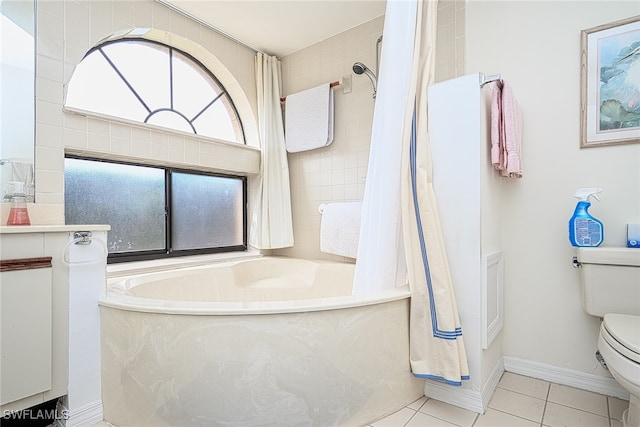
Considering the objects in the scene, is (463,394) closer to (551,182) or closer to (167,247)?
(551,182)

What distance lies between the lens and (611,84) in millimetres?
1565

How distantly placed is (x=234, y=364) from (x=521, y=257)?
1.56m

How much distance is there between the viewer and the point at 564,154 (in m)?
1.68

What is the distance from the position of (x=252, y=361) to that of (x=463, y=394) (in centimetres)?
96

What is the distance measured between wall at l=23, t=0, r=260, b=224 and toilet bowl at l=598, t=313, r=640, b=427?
94.3 inches

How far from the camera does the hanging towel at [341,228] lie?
2285 mm

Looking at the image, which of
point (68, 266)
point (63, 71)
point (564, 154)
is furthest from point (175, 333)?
point (564, 154)

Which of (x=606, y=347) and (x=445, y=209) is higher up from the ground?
(x=445, y=209)

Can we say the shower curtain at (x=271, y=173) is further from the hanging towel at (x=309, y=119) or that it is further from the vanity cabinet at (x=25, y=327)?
the vanity cabinet at (x=25, y=327)

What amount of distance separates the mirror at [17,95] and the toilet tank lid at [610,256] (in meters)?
2.57

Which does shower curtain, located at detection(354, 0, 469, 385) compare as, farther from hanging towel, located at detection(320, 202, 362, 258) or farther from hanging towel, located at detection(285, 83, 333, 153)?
hanging towel, located at detection(285, 83, 333, 153)

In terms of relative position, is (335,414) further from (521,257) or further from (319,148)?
(319,148)

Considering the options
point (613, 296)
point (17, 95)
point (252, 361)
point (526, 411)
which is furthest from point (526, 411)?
point (17, 95)

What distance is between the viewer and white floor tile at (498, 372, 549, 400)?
1573 mm
